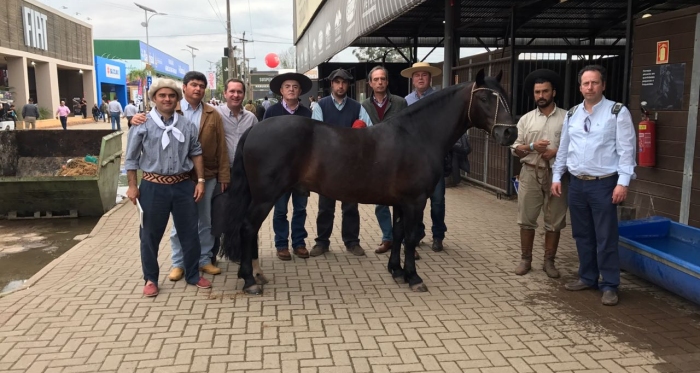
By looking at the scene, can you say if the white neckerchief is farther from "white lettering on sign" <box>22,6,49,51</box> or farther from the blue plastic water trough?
"white lettering on sign" <box>22,6,49,51</box>

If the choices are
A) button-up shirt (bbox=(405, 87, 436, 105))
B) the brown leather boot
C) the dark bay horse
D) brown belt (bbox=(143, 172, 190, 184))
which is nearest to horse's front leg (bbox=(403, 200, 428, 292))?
the dark bay horse

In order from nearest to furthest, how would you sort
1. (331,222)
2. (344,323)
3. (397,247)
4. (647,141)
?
(344,323) → (397,247) → (647,141) → (331,222)

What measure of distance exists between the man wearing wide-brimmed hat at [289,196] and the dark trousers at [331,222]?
0.63 ft

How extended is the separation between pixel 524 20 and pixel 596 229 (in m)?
7.50

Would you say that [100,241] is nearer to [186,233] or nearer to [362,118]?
[186,233]

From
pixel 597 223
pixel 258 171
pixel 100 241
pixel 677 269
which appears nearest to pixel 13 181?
pixel 100 241

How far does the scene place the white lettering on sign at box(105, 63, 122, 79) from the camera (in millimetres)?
44688

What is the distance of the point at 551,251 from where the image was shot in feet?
16.2

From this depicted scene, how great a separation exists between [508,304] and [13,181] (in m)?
7.11

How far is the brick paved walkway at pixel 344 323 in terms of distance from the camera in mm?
3279

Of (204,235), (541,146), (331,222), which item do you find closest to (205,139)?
(204,235)

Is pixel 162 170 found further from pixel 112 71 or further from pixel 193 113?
pixel 112 71

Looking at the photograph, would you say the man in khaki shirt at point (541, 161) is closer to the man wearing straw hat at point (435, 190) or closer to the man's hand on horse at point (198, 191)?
the man wearing straw hat at point (435, 190)

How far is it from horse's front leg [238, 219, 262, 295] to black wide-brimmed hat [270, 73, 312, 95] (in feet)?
A: 4.96
